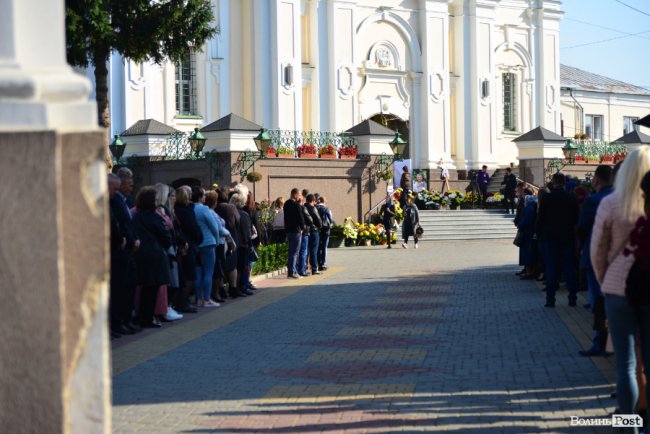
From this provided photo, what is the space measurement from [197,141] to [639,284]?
26.2 m

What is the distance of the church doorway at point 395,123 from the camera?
152 ft

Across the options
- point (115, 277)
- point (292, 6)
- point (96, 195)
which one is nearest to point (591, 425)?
point (96, 195)

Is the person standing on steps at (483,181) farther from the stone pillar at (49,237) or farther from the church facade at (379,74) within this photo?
the stone pillar at (49,237)

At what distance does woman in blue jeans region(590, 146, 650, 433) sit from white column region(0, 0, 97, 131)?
371 cm

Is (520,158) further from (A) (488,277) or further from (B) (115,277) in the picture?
(B) (115,277)

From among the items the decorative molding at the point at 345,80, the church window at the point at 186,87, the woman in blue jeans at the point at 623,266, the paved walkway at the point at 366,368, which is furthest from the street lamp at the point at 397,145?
the woman in blue jeans at the point at 623,266

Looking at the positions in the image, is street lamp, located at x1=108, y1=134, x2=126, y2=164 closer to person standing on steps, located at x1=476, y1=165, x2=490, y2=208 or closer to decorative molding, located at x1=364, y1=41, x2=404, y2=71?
decorative molding, located at x1=364, y1=41, x2=404, y2=71

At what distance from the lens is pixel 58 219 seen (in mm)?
3676

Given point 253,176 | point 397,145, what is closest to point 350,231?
point 397,145

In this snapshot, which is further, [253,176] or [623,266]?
[253,176]

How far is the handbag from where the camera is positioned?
6.30 m

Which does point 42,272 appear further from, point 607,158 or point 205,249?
point 607,158

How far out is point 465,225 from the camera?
3912 centimetres

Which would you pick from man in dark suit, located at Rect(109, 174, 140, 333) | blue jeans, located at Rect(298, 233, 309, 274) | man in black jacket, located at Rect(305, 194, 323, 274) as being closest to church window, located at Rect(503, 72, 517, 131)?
man in black jacket, located at Rect(305, 194, 323, 274)
